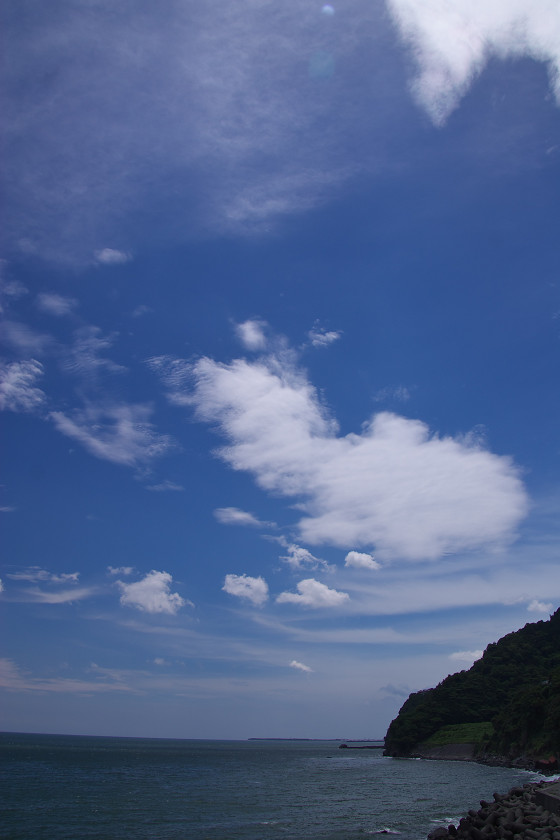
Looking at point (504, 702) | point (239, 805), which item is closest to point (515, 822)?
point (239, 805)

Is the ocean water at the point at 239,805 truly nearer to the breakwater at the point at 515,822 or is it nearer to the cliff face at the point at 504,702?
the breakwater at the point at 515,822

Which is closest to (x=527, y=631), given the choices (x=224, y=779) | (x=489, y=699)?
(x=489, y=699)

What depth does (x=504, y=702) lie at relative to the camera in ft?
452

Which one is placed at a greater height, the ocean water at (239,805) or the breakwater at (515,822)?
the breakwater at (515,822)

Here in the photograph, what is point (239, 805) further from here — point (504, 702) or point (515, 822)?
point (504, 702)

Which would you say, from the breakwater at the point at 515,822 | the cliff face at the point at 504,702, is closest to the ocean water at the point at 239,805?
the breakwater at the point at 515,822

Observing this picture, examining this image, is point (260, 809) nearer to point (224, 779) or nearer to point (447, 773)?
point (224, 779)

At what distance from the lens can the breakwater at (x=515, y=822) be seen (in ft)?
90.6

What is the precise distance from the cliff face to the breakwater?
41256mm

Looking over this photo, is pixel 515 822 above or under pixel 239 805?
above

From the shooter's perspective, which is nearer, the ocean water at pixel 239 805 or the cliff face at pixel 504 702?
the ocean water at pixel 239 805

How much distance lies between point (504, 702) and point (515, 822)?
126 metres

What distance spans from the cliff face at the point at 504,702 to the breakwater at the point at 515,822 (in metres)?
41.3

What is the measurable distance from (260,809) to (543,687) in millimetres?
62227
